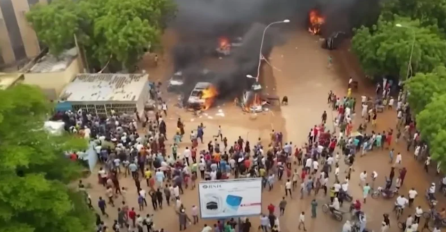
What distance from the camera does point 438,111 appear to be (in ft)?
57.1

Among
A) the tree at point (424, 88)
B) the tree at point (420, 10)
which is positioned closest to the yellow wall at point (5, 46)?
the tree at point (420, 10)

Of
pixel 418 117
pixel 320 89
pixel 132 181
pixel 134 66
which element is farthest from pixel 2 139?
pixel 320 89

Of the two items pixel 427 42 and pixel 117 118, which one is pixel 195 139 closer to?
pixel 117 118

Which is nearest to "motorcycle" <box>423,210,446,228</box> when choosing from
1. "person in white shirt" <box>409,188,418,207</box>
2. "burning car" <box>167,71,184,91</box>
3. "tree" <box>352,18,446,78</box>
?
"person in white shirt" <box>409,188,418,207</box>

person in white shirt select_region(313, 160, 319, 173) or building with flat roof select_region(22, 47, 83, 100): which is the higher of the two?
building with flat roof select_region(22, 47, 83, 100)

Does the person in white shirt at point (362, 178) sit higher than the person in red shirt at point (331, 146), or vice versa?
the person in red shirt at point (331, 146)

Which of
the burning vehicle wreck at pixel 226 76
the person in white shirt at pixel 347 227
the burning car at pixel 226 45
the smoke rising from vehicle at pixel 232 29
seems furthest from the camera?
the burning car at pixel 226 45

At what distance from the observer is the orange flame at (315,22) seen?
3484cm

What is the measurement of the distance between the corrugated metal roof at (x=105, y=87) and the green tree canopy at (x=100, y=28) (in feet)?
3.97

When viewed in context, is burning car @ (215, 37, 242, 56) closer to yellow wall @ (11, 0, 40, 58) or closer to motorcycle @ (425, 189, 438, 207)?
yellow wall @ (11, 0, 40, 58)

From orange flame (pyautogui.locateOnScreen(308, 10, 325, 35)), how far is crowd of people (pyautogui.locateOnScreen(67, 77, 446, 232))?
13555 mm

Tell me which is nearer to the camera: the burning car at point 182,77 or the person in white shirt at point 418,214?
the person in white shirt at point 418,214

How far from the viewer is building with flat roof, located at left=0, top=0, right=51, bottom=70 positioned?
28.7 metres

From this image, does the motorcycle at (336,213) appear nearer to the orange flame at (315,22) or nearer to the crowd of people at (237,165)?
the crowd of people at (237,165)
